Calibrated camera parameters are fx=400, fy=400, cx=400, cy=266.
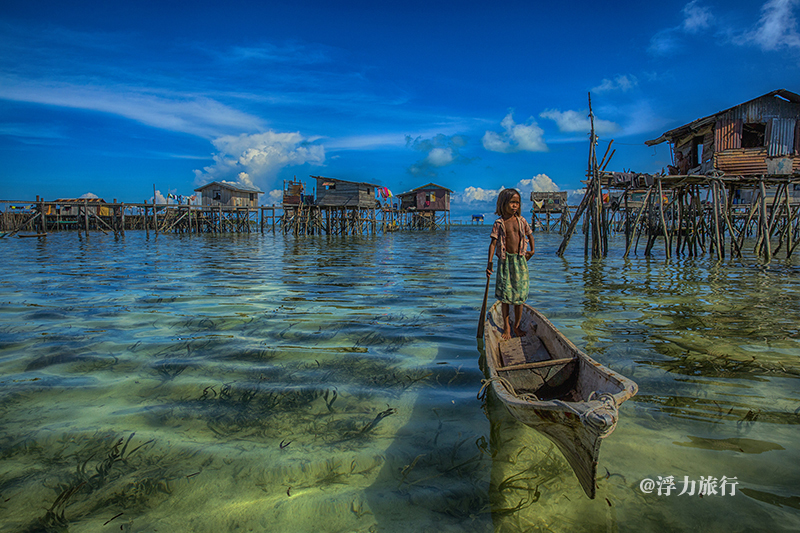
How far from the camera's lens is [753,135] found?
18.0 meters

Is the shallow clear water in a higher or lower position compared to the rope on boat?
lower

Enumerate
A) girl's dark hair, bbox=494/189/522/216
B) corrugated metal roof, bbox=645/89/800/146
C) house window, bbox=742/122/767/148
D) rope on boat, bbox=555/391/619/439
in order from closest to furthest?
rope on boat, bbox=555/391/619/439, girl's dark hair, bbox=494/189/522/216, corrugated metal roof, bbox=645/89/800/146, house window, bbox=742/122/767/148

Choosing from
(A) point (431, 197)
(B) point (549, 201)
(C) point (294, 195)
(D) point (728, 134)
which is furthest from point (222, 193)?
(D) point (728, 134)

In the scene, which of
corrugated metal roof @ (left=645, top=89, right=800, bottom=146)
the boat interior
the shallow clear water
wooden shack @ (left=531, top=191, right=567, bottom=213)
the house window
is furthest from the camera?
wooden shack @ (left=531, top=191, right=567, bottom=213)

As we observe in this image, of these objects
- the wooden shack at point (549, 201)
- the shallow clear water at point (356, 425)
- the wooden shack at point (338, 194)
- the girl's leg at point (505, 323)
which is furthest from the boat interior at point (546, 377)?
the wooden shack at point (549, 201)

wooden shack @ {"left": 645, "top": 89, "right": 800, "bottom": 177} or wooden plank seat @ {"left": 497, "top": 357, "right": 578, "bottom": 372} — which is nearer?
wooden plank seat @ {"left": 497, "top": 357, "right": 578, "bottom": 372}

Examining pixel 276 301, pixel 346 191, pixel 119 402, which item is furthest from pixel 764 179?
pixel 346 191

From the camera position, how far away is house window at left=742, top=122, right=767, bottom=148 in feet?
57.0

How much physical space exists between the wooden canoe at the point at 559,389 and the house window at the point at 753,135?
19.1 meters

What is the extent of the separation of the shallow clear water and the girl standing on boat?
0.79 m

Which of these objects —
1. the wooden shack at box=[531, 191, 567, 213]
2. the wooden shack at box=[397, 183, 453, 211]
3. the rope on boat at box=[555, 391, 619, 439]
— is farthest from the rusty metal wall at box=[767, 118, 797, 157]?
the wooden shack at box=[397, 183, 453, 211]

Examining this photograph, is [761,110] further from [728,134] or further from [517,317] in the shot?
[517,317]

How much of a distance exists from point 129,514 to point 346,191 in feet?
119

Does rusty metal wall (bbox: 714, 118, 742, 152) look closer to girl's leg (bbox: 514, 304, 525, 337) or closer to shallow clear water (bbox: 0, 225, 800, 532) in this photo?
shallow clear water (bbox: 0, 225, 800, 532)
